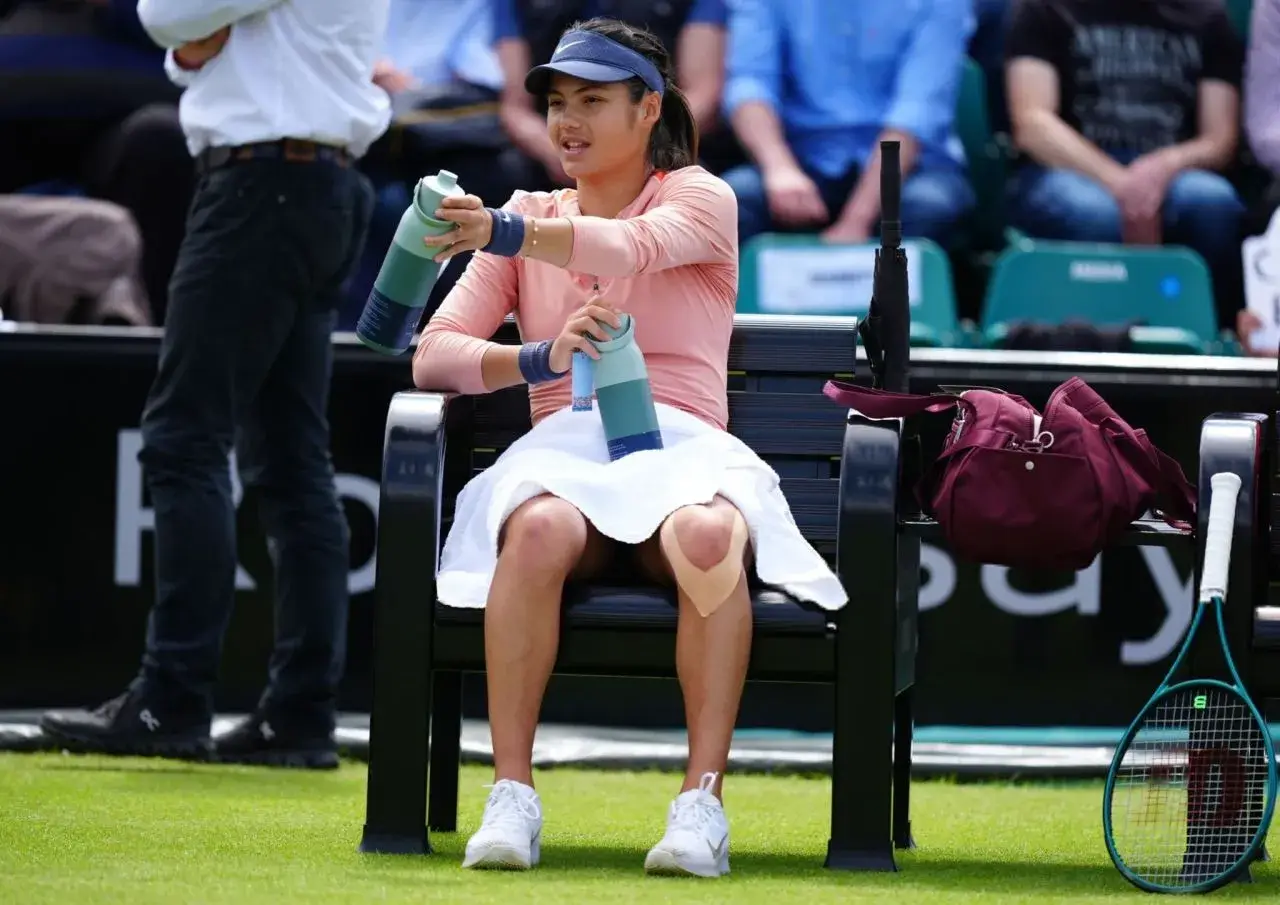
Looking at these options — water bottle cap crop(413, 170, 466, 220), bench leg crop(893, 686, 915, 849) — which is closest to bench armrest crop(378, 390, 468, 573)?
water bottle cap crop(413, 170, 466, 220)

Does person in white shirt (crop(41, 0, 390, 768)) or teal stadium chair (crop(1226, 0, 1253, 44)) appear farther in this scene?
teal stadium chair (crop(1226, 0, 1253, 44))

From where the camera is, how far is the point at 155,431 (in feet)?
15.4

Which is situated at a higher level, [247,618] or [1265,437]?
[1265,437]

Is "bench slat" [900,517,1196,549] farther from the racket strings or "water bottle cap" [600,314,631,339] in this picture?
"water bottle cap" [600,314,631,339]

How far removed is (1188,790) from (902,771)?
2.59ft

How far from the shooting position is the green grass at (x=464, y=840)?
3080 mm

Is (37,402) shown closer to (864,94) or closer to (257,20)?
(257,20)

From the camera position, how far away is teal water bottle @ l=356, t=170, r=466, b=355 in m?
3.36

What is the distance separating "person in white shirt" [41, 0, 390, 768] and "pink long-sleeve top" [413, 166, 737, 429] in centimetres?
99

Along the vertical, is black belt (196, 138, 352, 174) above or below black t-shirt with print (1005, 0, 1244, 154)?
below

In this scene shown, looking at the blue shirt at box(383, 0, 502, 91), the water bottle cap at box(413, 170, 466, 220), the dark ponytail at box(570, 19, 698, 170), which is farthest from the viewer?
the blue shirt at box(383, 0, 502, 91)

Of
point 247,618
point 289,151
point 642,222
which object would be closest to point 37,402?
point 247,618

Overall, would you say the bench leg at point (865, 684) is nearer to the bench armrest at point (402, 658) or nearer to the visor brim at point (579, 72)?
the bench armrest at point (402, 658)

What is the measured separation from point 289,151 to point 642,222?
4.52 feet
